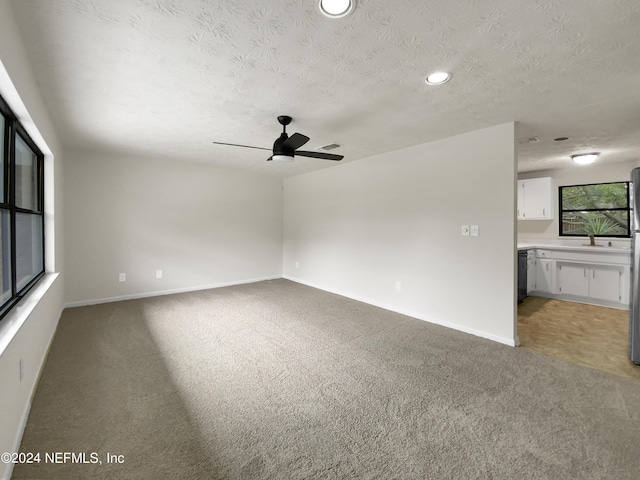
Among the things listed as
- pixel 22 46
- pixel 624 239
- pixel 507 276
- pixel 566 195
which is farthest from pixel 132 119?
pixel 624 239

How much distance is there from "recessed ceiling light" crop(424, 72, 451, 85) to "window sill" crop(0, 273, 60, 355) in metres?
2.90

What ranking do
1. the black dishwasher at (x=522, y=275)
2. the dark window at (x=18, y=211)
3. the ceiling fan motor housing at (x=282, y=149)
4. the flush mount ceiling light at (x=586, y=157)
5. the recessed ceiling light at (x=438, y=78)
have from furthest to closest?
the black dishwasher at (x=522, y=275) < the flush mount ceiling light at (x=586, y=157) < the ceiling fan motor housing at (x=282, y=149) < the recessed ceiling light at (x=438, y=78) < the dark window at (x=18, y=211)

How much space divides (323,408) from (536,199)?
5.34m

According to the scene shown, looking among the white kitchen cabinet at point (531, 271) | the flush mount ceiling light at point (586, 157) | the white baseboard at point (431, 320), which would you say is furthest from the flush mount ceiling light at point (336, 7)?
the white kitchen cabinet at point (531, 271)

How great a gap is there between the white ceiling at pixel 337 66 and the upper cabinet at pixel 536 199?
1.69 metres

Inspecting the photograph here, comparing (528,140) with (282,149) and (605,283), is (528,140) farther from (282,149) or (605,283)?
(282,149)

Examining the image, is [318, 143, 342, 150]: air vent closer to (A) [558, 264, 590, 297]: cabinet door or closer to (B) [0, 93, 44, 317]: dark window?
(B) [0, 93, 44, 317]: dark window

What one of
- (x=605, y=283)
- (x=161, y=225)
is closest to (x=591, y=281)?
(x=605, y=283)

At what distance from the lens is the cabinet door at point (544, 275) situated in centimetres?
488

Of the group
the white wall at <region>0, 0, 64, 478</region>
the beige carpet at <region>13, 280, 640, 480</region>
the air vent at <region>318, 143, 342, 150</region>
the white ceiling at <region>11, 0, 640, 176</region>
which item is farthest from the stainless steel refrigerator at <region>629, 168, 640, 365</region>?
the white wall at <region>0, 0, 64, 478</region>

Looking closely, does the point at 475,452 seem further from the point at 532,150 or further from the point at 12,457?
the point at 532,150

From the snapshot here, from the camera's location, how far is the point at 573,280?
15.3 feet

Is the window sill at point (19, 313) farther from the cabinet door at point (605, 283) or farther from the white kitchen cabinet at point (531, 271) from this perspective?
the cabinet door at point (605, 283)

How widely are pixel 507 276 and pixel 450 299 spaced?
71cm
